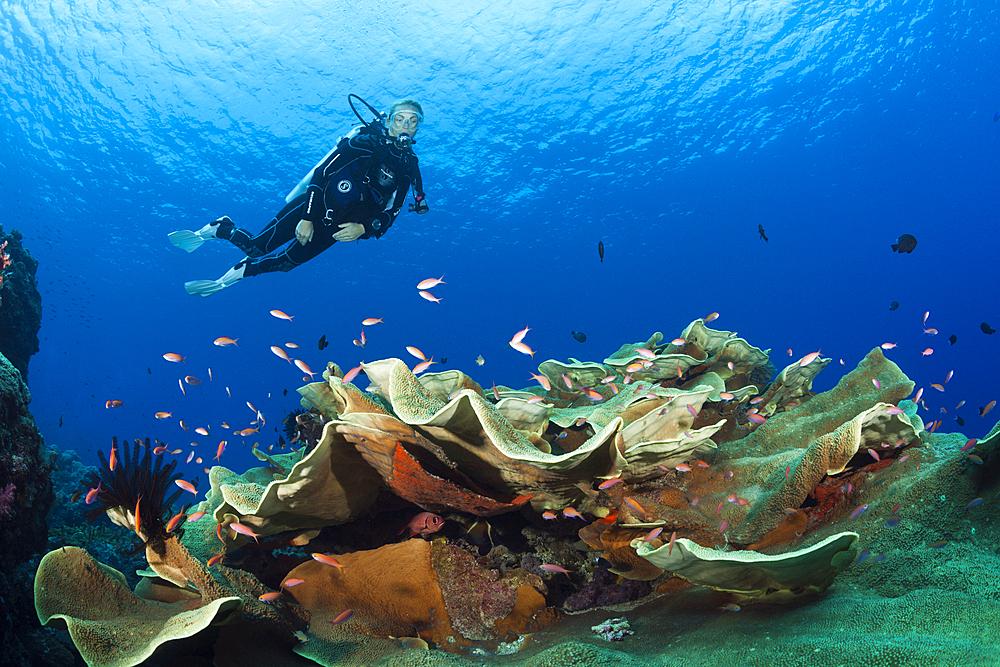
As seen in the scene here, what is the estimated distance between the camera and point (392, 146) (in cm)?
583

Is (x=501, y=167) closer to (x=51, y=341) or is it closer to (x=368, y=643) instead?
(x=368, y=643)

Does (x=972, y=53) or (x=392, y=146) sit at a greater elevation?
(x=972, y=53)

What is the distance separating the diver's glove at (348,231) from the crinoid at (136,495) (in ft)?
13.9

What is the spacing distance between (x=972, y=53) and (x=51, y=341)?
127 meters

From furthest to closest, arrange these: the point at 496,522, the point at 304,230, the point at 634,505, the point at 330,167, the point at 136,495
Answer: the point at 304,230, the point at 330,167, the point at 496,522, the point at 634,505, the point at 136,495

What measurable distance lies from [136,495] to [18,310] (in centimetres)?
973

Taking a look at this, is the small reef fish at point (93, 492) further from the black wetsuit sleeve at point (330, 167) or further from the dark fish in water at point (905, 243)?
the dark fish in water at point (905, 243)

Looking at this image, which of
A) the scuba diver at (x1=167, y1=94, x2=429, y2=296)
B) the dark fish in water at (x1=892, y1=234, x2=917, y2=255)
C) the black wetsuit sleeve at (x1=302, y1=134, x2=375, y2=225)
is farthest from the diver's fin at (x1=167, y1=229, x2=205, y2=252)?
the dark fish in water at (x1=892, y1=234, x2=917, y2=255)

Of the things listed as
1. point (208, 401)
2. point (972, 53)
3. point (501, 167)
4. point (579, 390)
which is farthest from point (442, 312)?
point (579, 390)

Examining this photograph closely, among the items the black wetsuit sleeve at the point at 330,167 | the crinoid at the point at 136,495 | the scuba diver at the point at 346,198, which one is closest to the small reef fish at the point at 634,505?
the crinoid at the point at 136,495

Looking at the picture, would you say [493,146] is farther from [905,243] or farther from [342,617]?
[342,617]

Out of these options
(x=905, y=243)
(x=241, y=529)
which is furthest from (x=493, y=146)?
(x=241, y=529)

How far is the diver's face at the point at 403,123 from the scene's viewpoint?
5906 mm

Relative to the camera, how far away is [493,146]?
3309cm
